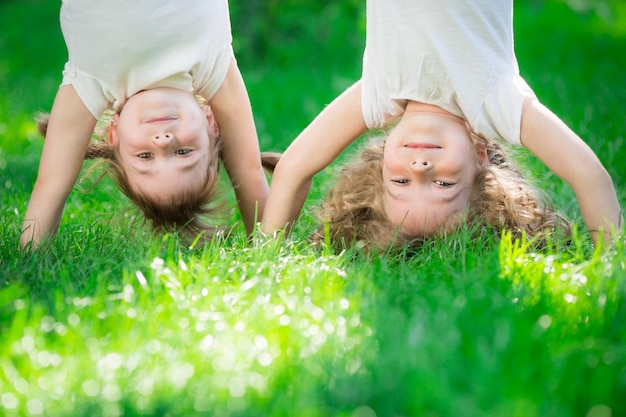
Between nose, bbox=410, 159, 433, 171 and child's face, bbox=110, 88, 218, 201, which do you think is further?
child's face, bbox=110, 88, 218, 201

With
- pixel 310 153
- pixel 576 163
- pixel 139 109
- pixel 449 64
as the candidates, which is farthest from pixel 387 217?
pixel 139 109

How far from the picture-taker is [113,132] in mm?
3475

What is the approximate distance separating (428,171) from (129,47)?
1.23 meters

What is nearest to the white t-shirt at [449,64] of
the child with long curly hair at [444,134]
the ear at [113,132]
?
the child with long curly hair at [444,134]

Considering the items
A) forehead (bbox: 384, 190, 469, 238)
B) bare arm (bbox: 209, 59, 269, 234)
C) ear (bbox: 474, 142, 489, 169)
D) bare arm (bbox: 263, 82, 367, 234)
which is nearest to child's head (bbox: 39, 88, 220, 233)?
bare arm (bbox: 209, 59, 269, 234)

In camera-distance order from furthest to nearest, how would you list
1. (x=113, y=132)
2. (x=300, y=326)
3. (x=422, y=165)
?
(x=113, y=132), (x=422, y=165), (x=300, y=326)

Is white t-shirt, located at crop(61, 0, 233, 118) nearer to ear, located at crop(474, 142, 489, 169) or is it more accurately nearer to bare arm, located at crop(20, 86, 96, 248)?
bare arm, located at crop(20, 86, 96, 248)

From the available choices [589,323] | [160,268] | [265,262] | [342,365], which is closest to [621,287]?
[589,323]

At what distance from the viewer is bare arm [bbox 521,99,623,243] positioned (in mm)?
2916

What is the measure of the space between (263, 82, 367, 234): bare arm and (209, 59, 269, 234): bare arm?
4.6 inches

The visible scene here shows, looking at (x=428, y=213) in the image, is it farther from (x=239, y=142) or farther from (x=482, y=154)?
(x=239, y=142)

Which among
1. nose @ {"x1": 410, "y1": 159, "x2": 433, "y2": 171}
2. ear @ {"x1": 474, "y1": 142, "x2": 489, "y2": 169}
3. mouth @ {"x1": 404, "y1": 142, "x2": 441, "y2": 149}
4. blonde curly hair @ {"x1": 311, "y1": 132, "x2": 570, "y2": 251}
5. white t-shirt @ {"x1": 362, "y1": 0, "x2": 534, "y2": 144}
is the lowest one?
blonde curly hair @ {"x1": 311, "y1": 132, "x2": 570, "y2": 251}

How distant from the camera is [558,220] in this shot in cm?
330

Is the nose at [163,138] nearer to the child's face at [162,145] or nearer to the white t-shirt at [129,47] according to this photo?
the child's face at [162,145]
